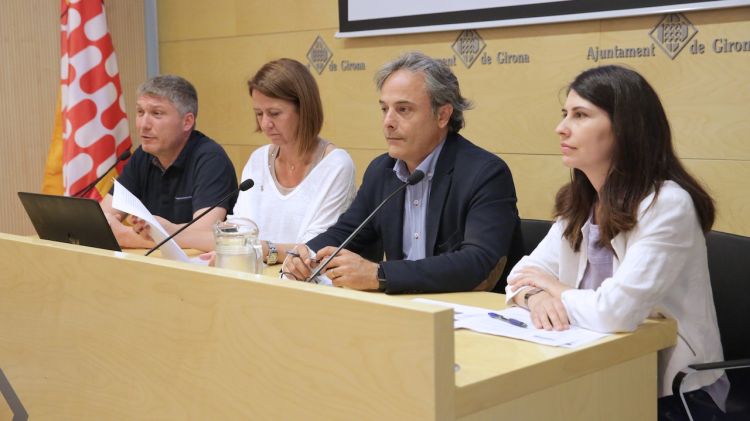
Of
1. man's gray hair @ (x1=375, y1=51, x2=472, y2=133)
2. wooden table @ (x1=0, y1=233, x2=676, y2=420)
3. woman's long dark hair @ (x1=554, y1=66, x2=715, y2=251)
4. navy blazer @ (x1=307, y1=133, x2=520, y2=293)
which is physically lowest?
wooden table @ (x1=0, y1=233, x2=676, y2=420)

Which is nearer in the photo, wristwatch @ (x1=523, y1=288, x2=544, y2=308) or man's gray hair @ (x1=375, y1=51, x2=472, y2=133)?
wristwatch @ (x1=523, y1=288, x2=544, y2=308)

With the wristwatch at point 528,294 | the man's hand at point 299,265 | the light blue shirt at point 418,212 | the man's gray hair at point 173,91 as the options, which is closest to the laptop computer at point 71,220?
the man's hand at point 299,265

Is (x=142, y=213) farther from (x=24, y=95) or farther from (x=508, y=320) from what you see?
(x=24, y=95)

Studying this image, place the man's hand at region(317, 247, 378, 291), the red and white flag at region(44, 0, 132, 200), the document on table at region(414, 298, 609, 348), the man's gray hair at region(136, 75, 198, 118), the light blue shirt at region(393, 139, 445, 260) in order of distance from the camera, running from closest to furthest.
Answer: the document on table at region(414, 298, 609, 348) → the man's hand at region(317, 247, 378, 291) → the light blue shirt at region(393, 139, 445, 260) → the man's gray hair at region(136, 75, 198, 118) → the red and white flag at region(44, 0, 132, 200)

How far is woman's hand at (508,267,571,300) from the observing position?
6.60 ft

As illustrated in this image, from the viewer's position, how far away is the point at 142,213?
242cm

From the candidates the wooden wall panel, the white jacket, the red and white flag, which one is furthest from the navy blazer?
the wooden wall panel

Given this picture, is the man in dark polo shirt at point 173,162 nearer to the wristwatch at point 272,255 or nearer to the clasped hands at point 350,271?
the wristwatch at point 272,255

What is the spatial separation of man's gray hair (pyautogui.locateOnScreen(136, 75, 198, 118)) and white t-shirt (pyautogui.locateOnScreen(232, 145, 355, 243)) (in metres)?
0.50

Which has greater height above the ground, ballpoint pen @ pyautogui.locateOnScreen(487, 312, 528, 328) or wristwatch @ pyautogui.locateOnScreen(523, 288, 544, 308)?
wristwatch @ pyautogui.locateOnScreen(523, 288, 544, 308)

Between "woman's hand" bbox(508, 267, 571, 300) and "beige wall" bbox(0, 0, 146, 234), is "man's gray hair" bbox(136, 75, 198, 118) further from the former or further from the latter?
"woman's hand" bbox(508, 267, 571, 300)

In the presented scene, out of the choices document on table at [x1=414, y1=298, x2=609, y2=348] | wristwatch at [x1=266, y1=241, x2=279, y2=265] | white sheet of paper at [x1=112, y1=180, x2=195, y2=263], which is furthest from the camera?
wristwatch at [x1=266, y1=241, x2=279, y2=265]

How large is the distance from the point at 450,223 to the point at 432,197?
0.30 feet

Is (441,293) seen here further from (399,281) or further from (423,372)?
(423,372)
